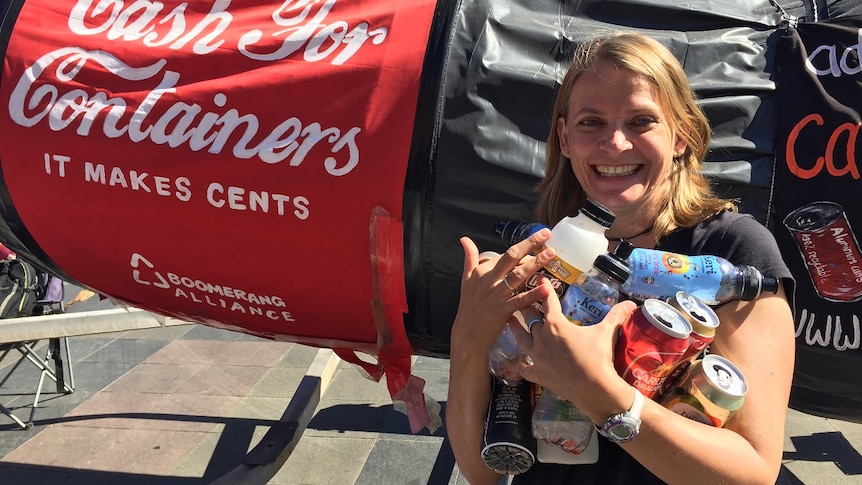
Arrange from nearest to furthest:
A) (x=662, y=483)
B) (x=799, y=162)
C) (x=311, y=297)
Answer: (x=662, y=483) → (x=799, y=162) → (x=311, y=297)

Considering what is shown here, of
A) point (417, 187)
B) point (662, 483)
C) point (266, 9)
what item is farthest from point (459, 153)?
point (662, 483)

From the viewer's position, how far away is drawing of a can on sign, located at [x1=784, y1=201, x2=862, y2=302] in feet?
6.10

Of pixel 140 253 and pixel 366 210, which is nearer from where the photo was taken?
pixel 366 210

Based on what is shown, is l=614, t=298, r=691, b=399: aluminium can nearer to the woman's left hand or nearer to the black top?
the woman's left hand

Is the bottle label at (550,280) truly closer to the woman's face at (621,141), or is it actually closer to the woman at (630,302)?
the woman at (630,302)

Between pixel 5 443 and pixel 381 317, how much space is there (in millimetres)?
3515

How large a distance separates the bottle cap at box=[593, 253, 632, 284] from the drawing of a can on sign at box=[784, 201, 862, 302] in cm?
94

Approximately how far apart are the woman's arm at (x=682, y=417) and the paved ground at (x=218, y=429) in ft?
8.46

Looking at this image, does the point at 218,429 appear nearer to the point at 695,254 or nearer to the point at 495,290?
the point at 495,290

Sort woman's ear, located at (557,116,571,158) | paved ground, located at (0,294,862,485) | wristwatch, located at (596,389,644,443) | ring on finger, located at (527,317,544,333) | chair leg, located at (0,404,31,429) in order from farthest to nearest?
chair leg, located at (0,404,31,429)
paved ground, located at (0,294,862,485)
woman's ear, located at (557,116,571,158)
ring on finger, located at (527,317,544,333)
wristwatch, located at (596,389,644,443)

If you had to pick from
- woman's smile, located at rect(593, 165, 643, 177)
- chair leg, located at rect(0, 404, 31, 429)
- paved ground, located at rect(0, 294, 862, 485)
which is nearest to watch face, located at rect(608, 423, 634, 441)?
woman's smile, located at rect(593, 165, 643, 177)

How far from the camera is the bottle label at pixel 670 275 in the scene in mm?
1255

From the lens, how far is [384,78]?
82.7 inches

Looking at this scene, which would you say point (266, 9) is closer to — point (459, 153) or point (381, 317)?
point (459, 153)
